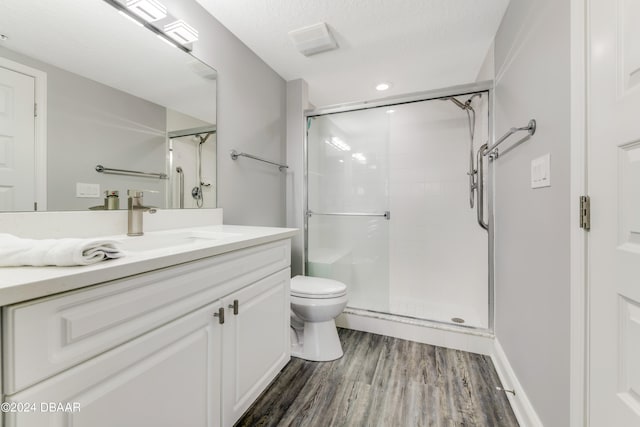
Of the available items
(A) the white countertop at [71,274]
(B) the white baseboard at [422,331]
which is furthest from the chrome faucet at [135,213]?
(B) the white baseboard at [422,331]

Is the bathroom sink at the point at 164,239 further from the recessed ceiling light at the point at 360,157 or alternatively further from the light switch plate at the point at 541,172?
the recessed ceiling light at the point at 360,157

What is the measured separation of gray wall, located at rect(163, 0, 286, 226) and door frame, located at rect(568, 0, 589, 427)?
167cm

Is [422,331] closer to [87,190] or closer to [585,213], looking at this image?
[585,213]

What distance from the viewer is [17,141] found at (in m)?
0.88

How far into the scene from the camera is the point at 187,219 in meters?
1.47

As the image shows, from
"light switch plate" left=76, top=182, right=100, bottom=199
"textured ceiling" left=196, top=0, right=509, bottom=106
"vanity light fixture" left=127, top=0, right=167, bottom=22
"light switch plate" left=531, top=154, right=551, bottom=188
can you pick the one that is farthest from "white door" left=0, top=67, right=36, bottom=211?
"light switch plate" left=531, top=154, right=551, bottom=188

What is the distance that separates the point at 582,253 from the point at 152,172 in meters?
1.73

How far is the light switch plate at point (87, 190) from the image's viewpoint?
103cm

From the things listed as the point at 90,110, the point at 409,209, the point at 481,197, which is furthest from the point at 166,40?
the point at 409,209

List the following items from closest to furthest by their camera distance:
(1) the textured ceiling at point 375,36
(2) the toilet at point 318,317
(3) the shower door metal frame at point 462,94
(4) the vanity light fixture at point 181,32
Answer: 1. (4) the vanity light fixture at point 181,32
2. (1) the textured ceiling at point 375,36
3. (2) the toilet at point 318,317
4. (3) the shower door metal frame at point 462,94

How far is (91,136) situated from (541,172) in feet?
5.96

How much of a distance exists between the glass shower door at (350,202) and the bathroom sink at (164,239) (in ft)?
3.95

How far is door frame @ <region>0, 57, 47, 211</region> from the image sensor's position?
36.1 inches

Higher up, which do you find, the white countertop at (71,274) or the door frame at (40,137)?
the door frame at (40,137)
